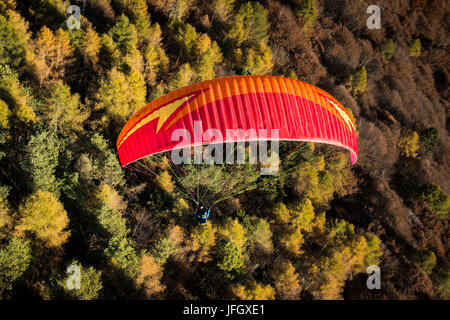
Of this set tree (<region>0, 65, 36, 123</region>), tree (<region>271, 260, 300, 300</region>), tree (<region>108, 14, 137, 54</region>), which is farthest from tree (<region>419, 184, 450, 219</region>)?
tree (<region>0, 65, 36, 123</region>)

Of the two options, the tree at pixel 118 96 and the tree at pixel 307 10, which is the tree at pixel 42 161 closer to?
the tree at pixel 118 96

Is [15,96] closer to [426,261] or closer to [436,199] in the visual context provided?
[426,261]

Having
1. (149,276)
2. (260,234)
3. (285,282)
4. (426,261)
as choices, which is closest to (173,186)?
(149,276)

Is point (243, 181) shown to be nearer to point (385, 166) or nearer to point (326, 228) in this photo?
point (326, 228)

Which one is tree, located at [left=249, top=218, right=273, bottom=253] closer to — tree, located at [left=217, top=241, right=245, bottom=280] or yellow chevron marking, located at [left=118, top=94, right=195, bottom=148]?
tree, located at [left=217, top=241, right=245, bottom=280]

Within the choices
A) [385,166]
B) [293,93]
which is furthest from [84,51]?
[385,166]

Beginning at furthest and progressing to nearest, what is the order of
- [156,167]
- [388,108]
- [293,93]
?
1. [388,108]
2. [156,167]
3. [293,93]
